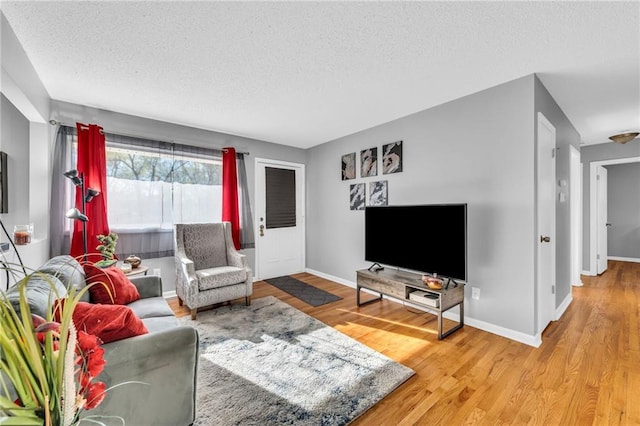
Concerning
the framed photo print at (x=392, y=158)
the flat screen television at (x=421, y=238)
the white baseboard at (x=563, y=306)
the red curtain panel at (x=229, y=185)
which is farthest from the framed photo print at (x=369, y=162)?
the white baseboard at (x=563, y=306)

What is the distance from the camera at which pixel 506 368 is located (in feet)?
6.87

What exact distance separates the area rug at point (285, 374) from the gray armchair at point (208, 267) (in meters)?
0.29

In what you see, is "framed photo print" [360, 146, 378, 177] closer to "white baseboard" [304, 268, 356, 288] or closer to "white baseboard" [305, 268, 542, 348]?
"white baseboard" [304, 268, 356, 288]

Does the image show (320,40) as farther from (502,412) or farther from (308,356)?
(502,412)

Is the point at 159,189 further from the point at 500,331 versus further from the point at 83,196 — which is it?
the point at 500,331

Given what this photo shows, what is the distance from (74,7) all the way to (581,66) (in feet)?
11.9

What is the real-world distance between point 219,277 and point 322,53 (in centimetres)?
247

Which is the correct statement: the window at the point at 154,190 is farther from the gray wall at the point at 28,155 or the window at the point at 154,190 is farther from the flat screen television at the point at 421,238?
the flat screen television at the point at 421,238

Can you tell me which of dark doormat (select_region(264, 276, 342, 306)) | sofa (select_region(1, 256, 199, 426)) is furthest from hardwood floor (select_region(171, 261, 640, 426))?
sofa (select_region(1, 256, 199, 426))

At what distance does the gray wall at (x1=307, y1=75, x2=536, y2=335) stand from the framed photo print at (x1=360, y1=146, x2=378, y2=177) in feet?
0.72

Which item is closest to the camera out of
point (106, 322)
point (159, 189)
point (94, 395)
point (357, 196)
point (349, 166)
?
point (94, 395)

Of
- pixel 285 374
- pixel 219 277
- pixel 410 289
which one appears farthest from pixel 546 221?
pixel 219 277

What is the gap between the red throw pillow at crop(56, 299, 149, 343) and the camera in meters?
1.23

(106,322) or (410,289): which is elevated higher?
(106,322)
